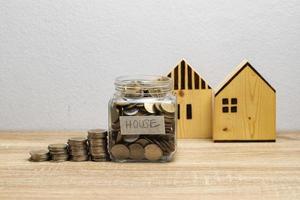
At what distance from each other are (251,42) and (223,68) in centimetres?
10

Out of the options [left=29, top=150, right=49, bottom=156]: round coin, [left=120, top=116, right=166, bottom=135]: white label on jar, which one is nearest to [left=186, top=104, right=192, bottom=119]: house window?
[left=120, top=116, right=166, bottom=135]: white label on jar

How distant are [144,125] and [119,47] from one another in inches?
14.6

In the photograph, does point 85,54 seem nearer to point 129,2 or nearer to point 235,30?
point 129,2

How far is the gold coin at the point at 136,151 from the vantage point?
991 mm

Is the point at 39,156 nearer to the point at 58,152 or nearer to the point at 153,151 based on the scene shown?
the point at 58,152

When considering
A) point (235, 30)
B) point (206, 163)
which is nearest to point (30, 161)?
point (206, 163)

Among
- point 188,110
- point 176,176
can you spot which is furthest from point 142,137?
point 188,110

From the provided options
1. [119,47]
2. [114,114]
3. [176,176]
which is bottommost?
[176,176]

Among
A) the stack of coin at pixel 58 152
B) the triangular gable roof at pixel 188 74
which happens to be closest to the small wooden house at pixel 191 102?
the triangular gable roof at pixel 188 74

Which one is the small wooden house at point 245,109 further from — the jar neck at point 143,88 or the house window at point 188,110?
the jar neck at point 143,88

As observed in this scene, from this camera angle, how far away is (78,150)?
1022mm

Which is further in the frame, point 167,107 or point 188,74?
point 188,74

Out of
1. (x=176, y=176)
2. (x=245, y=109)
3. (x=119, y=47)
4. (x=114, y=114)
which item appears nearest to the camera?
(x=176, y=176)

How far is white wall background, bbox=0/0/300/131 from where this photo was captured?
4.17 ft
